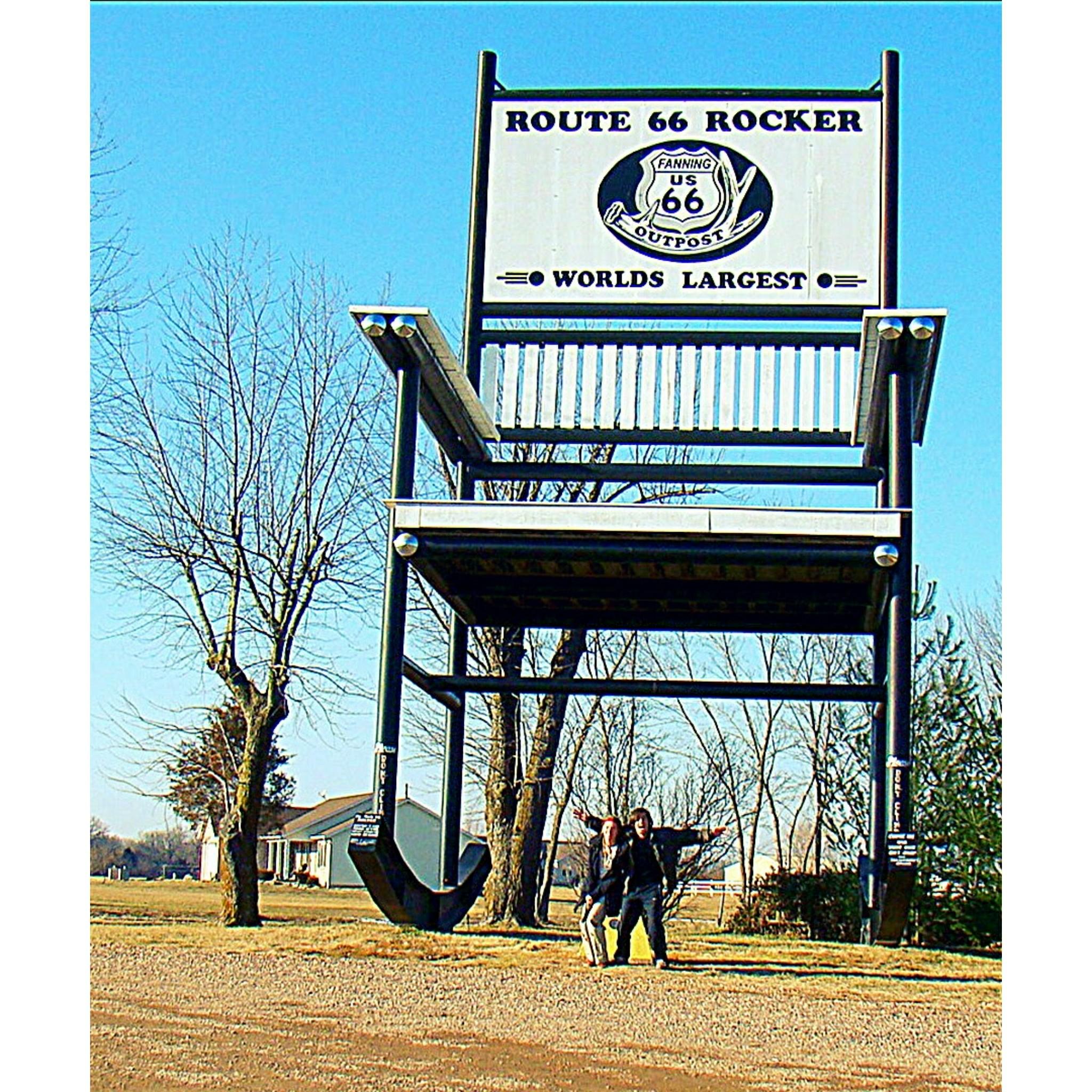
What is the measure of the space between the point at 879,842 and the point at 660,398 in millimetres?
1572

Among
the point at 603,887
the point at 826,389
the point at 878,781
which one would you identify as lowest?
the point at 603,887

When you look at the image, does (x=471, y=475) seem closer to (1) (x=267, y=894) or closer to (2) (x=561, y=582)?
(2) (x=561, y=582)

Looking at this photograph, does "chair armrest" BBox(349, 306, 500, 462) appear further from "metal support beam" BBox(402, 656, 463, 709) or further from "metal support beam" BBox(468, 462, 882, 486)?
"metal support beam" BBox(402, 656, 463, 709)

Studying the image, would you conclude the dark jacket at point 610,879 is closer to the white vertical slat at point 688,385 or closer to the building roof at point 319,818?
the white vertical slat at point 688,385

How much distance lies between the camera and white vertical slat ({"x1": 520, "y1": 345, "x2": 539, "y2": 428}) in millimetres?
4906

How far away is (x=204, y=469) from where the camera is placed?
10.8m

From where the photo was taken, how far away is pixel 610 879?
22.3 ft

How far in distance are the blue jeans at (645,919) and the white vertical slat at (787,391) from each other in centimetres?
276

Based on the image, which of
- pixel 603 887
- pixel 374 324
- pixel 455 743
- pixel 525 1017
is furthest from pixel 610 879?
pixel 374 324

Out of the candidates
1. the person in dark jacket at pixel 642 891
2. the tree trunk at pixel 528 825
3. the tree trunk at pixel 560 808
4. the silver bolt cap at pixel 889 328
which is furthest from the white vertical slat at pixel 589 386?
the tree trunk at pixel 560 808

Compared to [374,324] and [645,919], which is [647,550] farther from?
[645,919]

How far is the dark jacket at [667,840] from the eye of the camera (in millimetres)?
6945

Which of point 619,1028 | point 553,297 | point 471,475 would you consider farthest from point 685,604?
point 619,1028

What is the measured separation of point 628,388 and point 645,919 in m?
2.91
